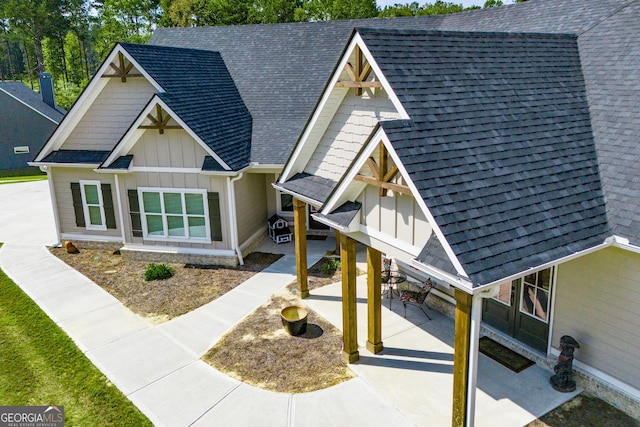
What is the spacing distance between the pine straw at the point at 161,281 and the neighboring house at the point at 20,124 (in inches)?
945

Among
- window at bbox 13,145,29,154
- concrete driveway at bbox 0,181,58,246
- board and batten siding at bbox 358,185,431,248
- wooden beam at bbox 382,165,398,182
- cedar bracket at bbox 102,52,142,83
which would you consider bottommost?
concrete driveway at bbox 0,181,58,246

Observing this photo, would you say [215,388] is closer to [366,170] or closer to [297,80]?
[366,170]

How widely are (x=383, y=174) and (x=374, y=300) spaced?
290cm

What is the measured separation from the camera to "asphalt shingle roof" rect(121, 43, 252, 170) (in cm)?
1491

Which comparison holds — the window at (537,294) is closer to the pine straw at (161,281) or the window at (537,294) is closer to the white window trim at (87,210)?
the pine straw at (161,281)

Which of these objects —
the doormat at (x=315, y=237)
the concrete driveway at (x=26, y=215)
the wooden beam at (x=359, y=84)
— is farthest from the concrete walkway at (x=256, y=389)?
the wooden beam at (x=359, y=84)

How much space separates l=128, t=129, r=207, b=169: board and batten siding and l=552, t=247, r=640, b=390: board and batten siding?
1054cm

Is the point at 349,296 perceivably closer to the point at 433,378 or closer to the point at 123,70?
the point at 433,378

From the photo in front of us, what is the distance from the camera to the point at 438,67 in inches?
350

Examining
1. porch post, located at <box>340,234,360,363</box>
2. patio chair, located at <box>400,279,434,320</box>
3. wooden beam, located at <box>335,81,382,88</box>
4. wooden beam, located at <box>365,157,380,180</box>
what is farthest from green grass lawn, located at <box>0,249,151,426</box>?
wooden beam, located at <box>335,81,382,88</box>

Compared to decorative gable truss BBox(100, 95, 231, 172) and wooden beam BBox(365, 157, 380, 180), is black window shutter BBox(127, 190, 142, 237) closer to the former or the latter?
decorative gable truss BBox(100, 95, 231, 172)

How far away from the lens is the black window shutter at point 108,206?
1664 cm

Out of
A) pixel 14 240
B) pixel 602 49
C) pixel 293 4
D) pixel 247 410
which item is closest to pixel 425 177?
pixel 247 410

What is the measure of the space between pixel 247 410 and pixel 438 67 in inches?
274
